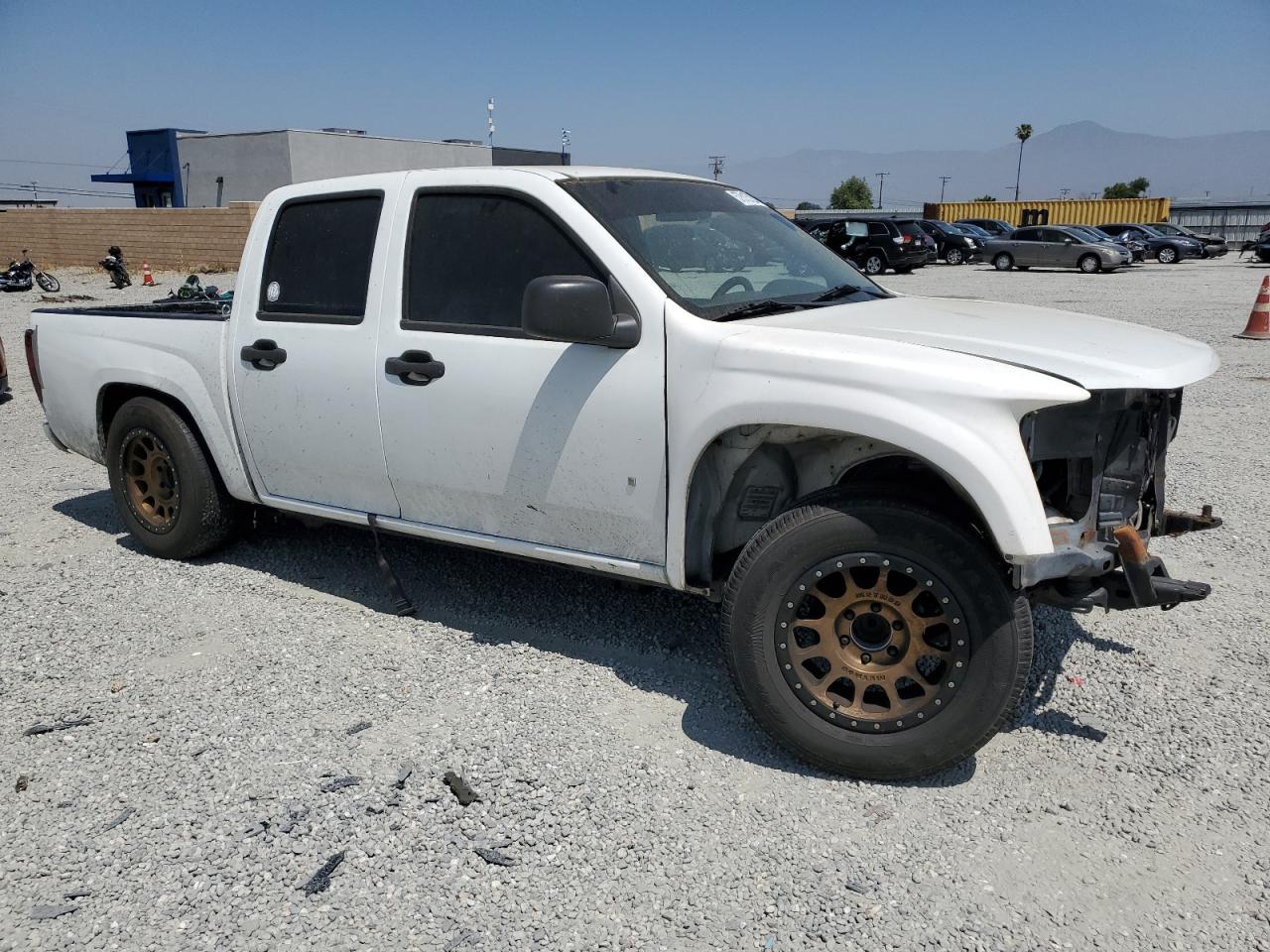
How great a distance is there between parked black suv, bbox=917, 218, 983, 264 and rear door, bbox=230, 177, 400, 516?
33.5 meters

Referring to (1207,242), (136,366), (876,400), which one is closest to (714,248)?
(876,400)

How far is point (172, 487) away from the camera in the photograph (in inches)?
210

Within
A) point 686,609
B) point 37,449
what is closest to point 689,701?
point 686,609

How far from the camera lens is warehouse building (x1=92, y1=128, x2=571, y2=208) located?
1964 inches

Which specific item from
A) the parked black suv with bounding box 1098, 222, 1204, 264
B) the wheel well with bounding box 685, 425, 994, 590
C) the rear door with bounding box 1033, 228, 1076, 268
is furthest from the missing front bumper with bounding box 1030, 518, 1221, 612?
the parked black suv with bounding box 1098, 222, 1204, 264

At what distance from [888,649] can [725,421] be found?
89cm

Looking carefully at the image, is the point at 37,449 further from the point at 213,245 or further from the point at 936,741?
the point at 213,245

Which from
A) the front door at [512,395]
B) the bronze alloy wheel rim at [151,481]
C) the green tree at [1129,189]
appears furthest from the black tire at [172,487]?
the green tree at [1129,189]

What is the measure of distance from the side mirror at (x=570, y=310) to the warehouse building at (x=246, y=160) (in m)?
47.7

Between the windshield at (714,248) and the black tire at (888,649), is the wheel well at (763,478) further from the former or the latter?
the windshield at (714,248)

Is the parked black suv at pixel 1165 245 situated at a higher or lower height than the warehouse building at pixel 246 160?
lower

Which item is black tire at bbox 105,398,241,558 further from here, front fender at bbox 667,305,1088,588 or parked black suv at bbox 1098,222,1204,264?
parked black suv at bbox 1098,222,1204,264

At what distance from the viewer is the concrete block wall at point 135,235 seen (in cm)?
2873

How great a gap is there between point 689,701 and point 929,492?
48.6 inches
